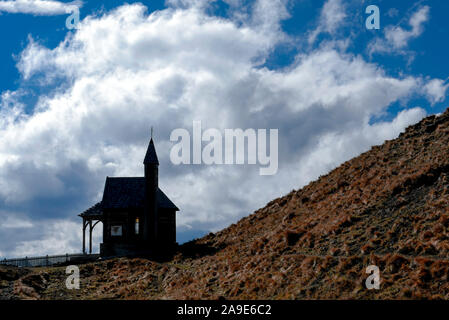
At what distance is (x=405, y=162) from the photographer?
31.2 metres

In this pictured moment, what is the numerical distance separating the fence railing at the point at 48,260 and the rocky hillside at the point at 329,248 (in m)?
4.11

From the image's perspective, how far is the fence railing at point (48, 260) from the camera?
37.2m

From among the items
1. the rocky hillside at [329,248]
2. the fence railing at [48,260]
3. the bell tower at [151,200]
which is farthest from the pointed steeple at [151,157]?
the fence railing at [48,260]

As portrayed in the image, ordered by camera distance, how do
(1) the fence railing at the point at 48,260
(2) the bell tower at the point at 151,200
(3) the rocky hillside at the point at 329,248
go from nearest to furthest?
(3) the rocky hillside at the point at 329,248 → (1) the fence railing at the point at 48,260 → (2) the bell tower at the point at 151,200

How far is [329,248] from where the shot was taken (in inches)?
867

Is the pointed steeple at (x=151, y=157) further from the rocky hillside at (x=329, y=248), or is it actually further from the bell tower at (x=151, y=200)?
the rocky hillside at (x=329, y=248)

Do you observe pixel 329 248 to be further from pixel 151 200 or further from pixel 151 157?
pixel 151 157

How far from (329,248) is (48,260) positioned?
29.1 meters

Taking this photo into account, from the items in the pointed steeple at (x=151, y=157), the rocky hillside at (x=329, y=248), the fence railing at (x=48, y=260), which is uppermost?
the pointed steeple at (x=151, y=157)

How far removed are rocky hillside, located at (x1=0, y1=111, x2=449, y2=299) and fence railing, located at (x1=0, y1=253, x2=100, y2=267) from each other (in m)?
4.11

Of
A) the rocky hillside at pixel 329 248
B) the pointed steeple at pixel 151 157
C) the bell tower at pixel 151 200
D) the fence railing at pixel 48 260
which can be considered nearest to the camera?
the rocky hillside at pixel 329 248

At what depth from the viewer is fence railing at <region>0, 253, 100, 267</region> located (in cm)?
3716

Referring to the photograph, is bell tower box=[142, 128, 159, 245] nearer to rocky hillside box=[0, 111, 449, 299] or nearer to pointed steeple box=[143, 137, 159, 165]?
pointed steeple box=[143, 137, 159, 165]

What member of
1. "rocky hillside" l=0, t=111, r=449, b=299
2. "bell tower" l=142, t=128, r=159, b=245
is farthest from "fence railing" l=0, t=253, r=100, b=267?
"bell tower" l=142, t=128, r=159, b=245
